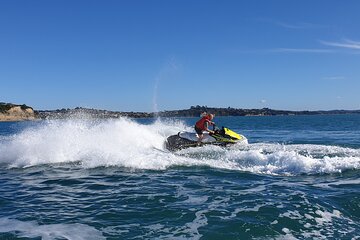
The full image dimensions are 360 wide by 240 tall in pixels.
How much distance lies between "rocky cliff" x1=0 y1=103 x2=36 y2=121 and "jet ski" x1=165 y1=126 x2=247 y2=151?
5229 inches

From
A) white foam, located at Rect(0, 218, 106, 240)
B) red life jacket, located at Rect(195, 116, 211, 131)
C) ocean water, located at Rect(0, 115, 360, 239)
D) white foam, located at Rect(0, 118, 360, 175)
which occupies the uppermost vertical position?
red life jacket, located at Rect(195, 116, 211, 131)

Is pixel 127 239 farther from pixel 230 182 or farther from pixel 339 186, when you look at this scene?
pixel 339 186

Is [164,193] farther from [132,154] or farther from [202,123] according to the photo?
[202,123]

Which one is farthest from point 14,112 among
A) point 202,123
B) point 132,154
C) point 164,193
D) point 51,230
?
point 51,230

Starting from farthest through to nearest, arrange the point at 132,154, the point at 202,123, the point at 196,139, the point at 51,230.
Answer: the point at 202,123, the point at 196,139, the point at 132,154, the point at 51,230

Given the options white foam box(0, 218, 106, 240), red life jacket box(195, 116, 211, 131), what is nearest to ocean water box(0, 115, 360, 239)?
white foam box(0, 218, 106, 240)

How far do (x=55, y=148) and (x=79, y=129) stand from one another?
10.2 ft

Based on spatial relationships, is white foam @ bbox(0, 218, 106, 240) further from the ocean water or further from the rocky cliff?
the rocky cliff

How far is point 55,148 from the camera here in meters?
18.7

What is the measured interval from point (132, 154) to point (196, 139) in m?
5.64

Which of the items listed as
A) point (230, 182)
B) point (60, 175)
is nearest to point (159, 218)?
point (230, 182)

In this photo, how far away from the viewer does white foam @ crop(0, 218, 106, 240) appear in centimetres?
783

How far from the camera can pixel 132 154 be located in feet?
56.9

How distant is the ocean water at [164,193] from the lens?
8.16 meters
